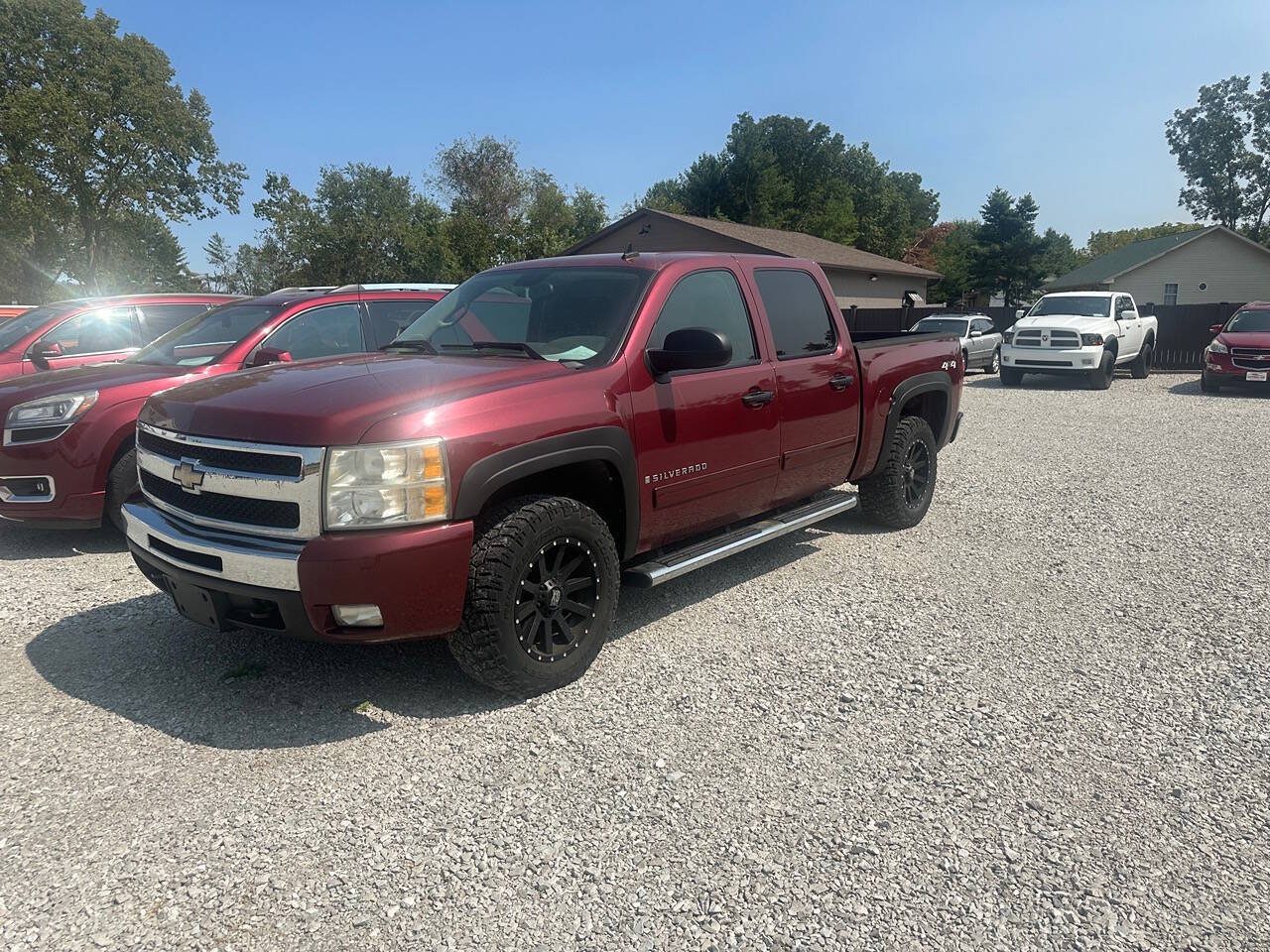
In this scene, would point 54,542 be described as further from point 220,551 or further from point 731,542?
point 731,542

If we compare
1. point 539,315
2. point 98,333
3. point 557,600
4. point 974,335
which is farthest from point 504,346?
point 974,335

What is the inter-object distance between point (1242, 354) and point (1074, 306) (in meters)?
3.83

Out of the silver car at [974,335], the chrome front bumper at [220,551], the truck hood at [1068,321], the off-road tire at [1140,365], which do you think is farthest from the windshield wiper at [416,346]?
the off-road tire at [1140,365]

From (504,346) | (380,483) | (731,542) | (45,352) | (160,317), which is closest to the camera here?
(380,483)

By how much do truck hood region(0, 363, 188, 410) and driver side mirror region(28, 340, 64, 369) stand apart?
106cm

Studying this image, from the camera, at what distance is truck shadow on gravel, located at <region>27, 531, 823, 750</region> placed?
360cm

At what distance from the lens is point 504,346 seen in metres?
4.28

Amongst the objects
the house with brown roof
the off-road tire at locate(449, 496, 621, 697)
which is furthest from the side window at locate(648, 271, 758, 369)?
the house with brown roof

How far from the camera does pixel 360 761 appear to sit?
331 cm

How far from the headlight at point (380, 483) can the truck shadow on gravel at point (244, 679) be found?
0.96 m

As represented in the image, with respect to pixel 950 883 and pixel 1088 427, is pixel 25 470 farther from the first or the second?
pixel 1088 427

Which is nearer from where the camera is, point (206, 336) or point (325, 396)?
point (325, 396)

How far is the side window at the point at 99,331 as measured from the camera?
320 inches

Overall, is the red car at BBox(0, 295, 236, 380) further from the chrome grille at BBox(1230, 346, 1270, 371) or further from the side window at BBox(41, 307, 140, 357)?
the chrome grille at BBox(1230, 346, 1270, 371)
